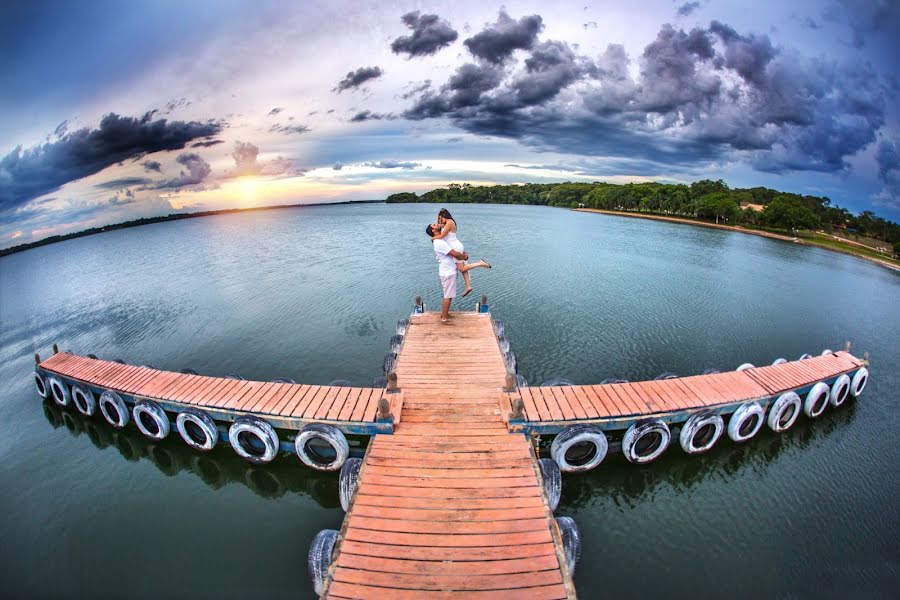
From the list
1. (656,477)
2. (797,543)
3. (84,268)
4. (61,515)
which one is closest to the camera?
(797,543)

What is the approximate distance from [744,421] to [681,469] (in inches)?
96.9

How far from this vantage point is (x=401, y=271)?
103 feet

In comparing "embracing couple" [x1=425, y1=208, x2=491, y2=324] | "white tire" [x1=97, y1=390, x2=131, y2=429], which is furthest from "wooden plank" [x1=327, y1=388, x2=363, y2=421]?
"white tire" [x1=97, y1=390, x2=131, y2=429]

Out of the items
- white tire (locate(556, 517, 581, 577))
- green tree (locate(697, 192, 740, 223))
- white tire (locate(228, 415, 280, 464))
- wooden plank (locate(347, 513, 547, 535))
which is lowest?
white tire (locate(228, 415, 280, 464))

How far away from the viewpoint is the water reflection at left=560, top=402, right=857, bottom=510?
923 centimetres

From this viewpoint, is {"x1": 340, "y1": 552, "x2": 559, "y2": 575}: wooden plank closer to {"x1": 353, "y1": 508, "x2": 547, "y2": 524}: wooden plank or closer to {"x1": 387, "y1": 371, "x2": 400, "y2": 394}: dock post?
{"x1": 353, "y1": 508, "x2": 547, "y2": 524}: wooden plank

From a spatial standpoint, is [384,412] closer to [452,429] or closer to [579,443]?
[452,429]

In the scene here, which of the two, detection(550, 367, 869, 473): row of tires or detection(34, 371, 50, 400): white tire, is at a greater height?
detection(550, 367, 869, 473): row of tires

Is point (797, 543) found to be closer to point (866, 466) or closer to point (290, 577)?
point (866, 466)

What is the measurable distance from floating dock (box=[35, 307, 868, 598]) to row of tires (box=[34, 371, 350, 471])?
0.16ft

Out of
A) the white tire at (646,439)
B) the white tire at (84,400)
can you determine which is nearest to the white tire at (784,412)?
the white tire at (646,439)

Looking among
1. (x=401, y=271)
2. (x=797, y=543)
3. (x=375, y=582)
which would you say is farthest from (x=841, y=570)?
(x=401, y=271)

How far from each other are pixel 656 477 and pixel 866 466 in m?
5.55

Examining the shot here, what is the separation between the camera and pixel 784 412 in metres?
11.0
